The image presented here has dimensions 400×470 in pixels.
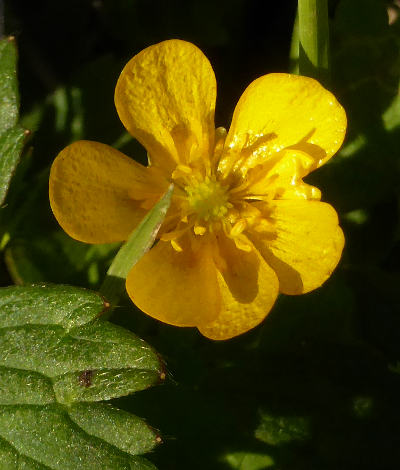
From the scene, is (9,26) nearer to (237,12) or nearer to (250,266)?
(237,12)

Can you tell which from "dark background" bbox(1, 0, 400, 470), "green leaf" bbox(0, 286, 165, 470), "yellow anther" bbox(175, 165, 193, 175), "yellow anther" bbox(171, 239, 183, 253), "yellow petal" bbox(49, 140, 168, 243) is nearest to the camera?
"green leaf" bbox(0, 286, 165, 470)

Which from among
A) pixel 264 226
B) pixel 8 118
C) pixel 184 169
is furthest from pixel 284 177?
pixel 8 118

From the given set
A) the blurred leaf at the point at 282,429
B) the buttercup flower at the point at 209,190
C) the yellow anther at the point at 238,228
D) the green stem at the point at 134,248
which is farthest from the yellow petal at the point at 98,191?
the blurred leaf at the point at 282,429

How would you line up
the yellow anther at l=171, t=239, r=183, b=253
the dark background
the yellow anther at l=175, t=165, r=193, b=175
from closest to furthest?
1. the yellow anther at l=171, t=239, r=183, b=253
2. the yellow anther at l=175, t=165, r=193, b=175
3. the dark background

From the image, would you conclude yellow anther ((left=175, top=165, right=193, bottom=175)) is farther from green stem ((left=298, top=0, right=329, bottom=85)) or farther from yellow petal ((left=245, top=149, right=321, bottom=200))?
green stem ((left=298, top=0, right=329, bottom=85))

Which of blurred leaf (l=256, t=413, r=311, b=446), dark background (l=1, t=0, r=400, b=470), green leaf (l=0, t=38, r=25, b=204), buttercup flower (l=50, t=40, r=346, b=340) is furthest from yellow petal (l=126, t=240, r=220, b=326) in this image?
blurred leaf (l=256, t=413, r=311, b=446)
